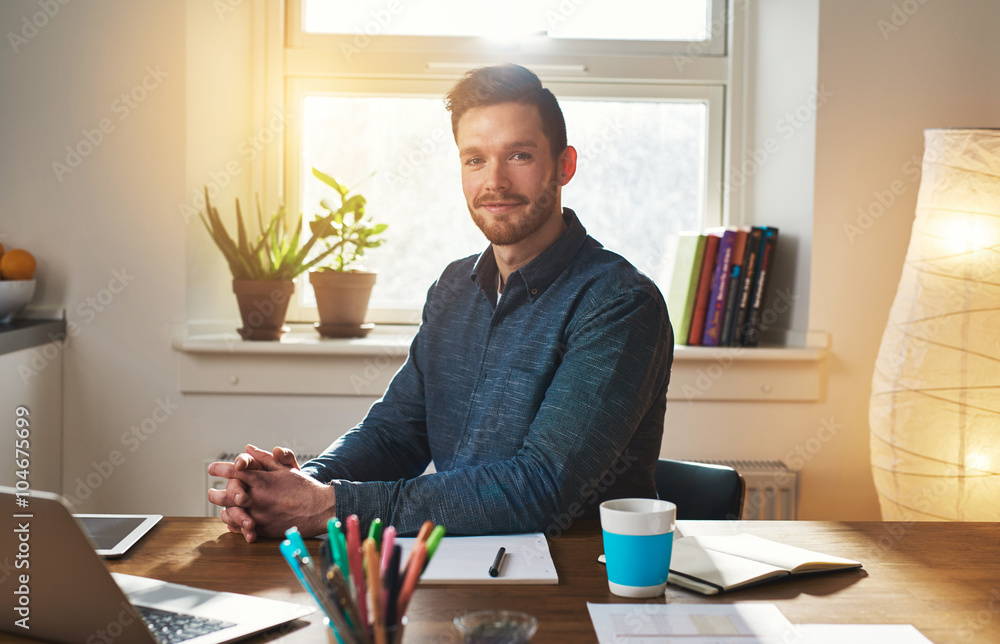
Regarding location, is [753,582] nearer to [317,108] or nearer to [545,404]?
[545,404]

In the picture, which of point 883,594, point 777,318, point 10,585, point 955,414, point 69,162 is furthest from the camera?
point 777,318

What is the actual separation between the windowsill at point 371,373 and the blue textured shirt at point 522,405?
0.70m

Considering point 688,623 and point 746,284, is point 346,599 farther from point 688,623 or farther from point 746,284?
point 746,284

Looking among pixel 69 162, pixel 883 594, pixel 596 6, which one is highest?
pixel 596 6

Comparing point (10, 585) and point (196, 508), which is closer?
point (10, 585)

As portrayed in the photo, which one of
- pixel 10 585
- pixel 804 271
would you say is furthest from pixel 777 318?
pixel 10 585

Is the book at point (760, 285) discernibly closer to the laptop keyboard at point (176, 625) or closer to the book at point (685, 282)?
the book at point (685, 282)

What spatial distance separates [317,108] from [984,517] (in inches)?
81.4

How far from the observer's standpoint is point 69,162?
7.44 ft

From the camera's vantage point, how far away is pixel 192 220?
7.58ft

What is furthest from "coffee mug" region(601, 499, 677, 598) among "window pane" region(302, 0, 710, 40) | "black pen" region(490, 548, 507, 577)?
"window pane" region(302, 0, 710, 40)

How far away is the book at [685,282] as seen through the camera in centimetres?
233

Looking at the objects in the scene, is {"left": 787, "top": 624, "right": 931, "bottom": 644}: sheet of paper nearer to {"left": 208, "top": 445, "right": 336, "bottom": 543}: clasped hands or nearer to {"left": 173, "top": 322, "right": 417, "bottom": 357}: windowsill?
{"left": 208, "top": 445, "right": 336, "bottom": 543}: clasped hands

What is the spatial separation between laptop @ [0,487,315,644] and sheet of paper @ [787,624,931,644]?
48 centimetres
